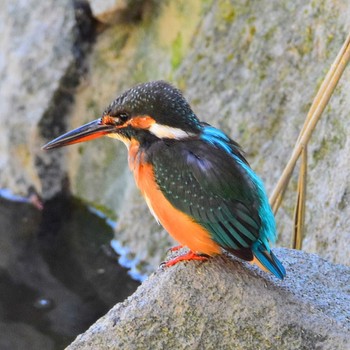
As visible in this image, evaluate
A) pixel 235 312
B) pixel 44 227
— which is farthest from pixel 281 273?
pixel 44 227

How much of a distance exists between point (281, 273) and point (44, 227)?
11.0ft

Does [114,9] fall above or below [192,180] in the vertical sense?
below

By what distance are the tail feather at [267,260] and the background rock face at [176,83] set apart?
1.07 meters

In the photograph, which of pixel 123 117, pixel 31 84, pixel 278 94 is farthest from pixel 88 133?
pixel 31 84

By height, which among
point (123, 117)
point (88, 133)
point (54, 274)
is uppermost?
point (123, 117)

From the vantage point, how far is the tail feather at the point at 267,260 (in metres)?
2.65

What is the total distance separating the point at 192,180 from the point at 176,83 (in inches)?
98.2

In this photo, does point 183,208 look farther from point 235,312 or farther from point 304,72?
point 304,72

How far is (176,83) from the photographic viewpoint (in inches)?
205

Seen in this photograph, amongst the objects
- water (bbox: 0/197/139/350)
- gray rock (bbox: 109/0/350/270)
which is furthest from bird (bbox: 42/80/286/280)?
water (bbox: 0/197/139/350)

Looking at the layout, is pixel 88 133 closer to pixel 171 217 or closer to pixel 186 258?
pixel 171 217

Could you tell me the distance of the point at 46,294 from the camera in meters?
5.02

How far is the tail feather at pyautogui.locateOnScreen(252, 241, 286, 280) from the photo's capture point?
2.65 metres

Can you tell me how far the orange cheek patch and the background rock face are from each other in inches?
48.5
